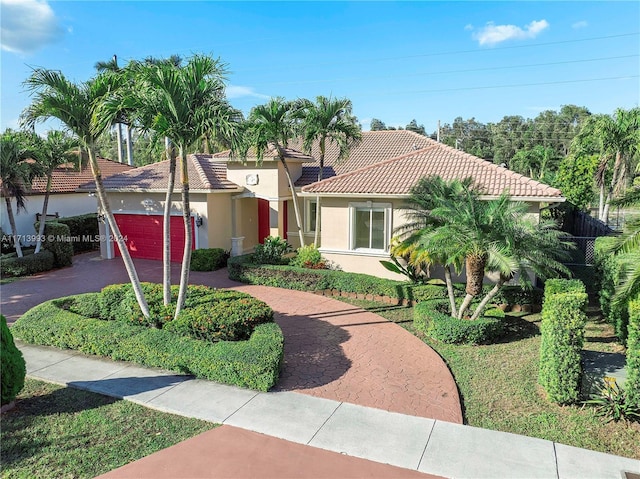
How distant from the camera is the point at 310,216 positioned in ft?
67.7

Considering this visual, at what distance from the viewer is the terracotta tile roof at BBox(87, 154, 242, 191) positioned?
19.2 meters

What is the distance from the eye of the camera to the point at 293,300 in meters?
14.7

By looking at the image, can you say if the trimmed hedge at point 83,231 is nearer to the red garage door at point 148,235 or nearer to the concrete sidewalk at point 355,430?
the red garage door at point 148,235

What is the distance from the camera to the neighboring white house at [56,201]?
21.7 metres

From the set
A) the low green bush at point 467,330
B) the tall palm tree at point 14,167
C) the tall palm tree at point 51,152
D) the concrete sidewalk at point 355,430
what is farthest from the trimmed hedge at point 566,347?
the tall palm tree at point 14,167

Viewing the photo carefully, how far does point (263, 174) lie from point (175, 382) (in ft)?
41.1

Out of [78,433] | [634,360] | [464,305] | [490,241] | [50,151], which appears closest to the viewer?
[78,433]

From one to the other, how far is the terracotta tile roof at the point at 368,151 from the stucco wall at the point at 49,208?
12.9m

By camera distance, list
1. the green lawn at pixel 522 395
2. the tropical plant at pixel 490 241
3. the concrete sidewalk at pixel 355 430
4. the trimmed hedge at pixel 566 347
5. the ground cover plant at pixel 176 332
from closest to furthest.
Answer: the concrete sidewalk at pixel 355 430 < the green lawn at pixel 522 395 < the trimmed hedge at pixel 566 347 < the ground cover plant at pixel 176 332 < the tropical plant at pixel 490 241

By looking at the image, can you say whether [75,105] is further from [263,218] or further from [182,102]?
[263,218]

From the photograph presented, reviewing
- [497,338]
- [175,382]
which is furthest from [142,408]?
[497,338]

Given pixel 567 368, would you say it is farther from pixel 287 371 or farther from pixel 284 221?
pixel 284 221

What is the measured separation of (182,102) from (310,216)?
11.5 m

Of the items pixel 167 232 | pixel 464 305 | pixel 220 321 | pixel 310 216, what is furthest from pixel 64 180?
pixel 464 305
